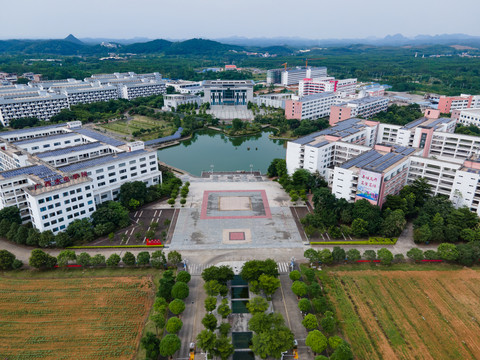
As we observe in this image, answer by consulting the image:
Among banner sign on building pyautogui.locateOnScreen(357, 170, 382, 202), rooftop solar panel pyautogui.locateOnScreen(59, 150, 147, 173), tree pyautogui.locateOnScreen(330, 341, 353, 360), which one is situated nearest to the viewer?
tree pyautogui.locateOnScreen(330, 341, 353, 360)

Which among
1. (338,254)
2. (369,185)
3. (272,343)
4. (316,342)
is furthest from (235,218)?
(316,342)

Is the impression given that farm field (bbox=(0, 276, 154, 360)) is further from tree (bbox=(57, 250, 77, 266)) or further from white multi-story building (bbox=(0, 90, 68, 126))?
white multi-story building (bbox=(0, 90, 68, 126))

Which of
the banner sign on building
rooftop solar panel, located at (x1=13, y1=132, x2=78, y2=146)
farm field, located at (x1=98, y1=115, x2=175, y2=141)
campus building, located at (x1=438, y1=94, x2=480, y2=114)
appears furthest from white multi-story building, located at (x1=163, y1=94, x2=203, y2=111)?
campus building, located at (x1=438, y1=94, x2=480, y2=114)

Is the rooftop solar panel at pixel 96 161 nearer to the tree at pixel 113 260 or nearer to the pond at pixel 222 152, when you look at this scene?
the pond at pixel 222 152

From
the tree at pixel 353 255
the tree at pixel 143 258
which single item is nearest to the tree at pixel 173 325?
the tree at pixel 143 258

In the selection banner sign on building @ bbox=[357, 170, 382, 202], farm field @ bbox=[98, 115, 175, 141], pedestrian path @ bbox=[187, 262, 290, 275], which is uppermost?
A: banner sign on building @ bbox=[357, 170, 382, 202]

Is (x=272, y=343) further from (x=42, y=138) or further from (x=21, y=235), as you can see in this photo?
(x=42, y=138)
